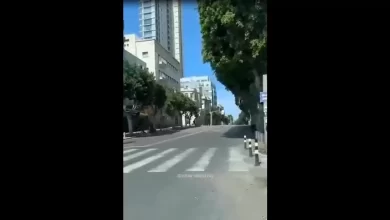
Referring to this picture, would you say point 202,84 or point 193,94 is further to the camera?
point 202,84

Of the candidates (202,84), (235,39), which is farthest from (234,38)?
(202,84)

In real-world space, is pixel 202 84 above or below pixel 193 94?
above

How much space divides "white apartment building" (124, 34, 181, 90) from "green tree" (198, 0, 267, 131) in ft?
74.7

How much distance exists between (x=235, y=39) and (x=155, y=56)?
33.1 metres

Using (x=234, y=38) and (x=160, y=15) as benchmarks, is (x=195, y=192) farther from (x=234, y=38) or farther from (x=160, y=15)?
(x=234, y=38)

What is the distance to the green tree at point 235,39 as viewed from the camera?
539 inches

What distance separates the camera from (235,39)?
52.7 ft

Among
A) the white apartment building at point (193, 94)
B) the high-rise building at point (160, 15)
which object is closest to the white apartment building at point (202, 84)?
the white apartment building at point (193, 94)

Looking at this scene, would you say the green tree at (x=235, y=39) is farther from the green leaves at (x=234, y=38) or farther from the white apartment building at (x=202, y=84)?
the white apartment building at (x=202, y=84)

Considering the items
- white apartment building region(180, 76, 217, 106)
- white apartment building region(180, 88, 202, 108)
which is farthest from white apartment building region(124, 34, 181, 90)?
white apartment building region(180, 76, 217, 106)

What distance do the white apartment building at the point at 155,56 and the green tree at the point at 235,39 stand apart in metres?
22.8

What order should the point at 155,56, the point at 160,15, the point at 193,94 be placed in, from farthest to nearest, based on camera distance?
the point at 193,94 → the point at 155,56 → the point at 160,15
